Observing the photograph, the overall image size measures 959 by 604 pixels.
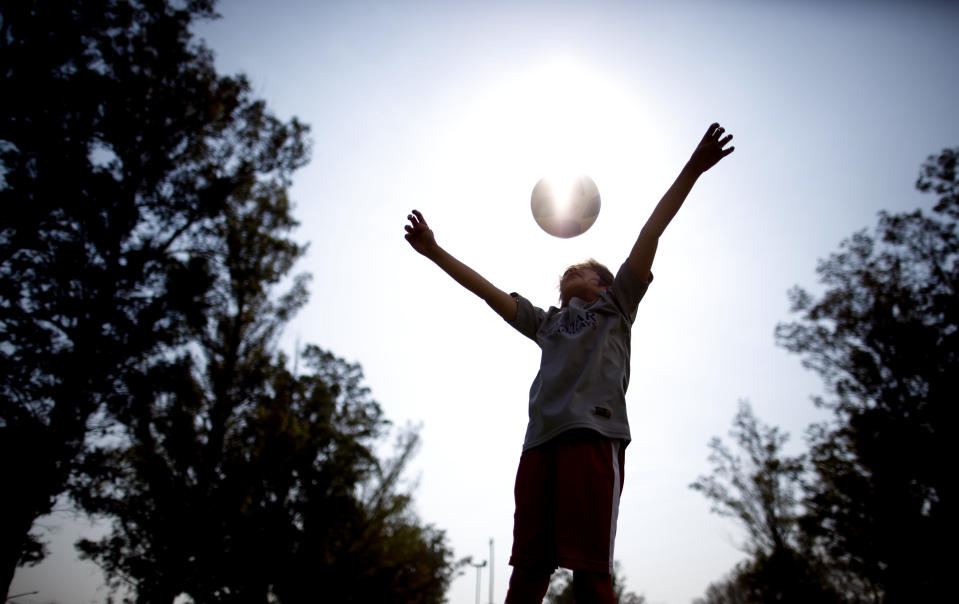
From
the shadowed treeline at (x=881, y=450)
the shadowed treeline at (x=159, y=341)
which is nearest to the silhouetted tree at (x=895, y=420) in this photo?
the shadowed treeline at (x=881, y=450)

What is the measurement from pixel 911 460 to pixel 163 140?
70.2 feet

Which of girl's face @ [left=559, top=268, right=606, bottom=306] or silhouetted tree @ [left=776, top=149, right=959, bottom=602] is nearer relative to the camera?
girl's face @ [left=559, top=268, right=606, bottom=306]

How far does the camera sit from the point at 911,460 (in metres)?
13.2

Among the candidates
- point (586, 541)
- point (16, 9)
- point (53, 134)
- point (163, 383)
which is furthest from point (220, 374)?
point (586, 541)

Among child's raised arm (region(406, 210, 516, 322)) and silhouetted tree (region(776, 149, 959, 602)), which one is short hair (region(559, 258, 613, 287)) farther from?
silhouetted tree (region(776, 149, 959, 602))

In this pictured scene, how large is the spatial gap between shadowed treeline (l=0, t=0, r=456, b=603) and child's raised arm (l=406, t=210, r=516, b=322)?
378 inches

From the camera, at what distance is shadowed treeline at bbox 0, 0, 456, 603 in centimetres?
875

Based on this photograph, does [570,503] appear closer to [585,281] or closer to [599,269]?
[585,281]

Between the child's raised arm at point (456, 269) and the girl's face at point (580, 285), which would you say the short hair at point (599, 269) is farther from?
the child's raised arm at point (456, 269)

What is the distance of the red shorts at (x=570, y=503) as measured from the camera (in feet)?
5.67

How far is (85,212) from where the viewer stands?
9586 mm

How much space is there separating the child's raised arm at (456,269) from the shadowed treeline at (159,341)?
31.5 feet

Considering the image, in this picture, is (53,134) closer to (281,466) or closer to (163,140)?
(163,140)

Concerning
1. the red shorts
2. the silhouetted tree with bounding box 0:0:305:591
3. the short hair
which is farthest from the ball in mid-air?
the silhouetted tree with bounding box 0:0:305:591
